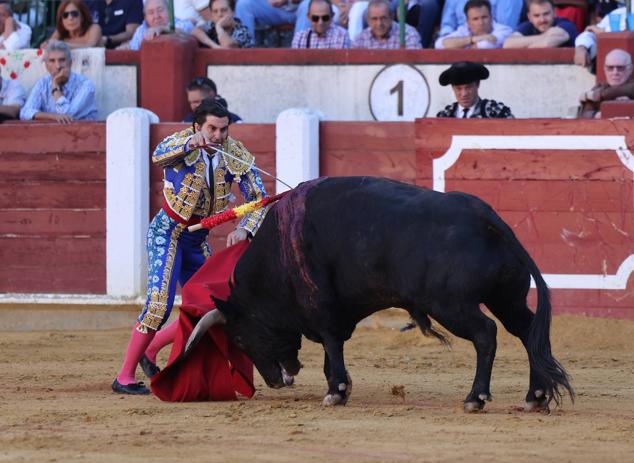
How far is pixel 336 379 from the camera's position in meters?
5.09

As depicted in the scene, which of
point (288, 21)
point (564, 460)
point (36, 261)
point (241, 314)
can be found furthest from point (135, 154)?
point (564, 460)

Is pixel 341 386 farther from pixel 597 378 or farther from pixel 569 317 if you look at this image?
pixel 569 317

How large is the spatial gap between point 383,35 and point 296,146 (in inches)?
49.1

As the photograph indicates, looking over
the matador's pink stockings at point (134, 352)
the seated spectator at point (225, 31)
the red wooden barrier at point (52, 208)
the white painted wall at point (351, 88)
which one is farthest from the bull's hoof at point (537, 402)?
the seated spectator at point (225, 31)

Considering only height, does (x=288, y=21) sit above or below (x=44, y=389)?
above

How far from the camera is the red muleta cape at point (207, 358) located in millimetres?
5391

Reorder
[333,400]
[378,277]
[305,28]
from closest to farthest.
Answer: [378,277], [333,400], [305,28]

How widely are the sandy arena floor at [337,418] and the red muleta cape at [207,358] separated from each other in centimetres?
11

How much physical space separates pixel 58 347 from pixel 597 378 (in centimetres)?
315

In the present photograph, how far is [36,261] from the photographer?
8727 millimetres

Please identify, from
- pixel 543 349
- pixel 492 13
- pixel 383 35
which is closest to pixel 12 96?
pixel 383 35

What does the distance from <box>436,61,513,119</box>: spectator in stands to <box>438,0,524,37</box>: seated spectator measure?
3.56ft

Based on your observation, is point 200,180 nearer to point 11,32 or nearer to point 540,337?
point 540,337

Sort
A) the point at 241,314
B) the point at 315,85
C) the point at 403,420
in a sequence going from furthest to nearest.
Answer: the point at 315,85
the point at 241,314
the point at 403,420
